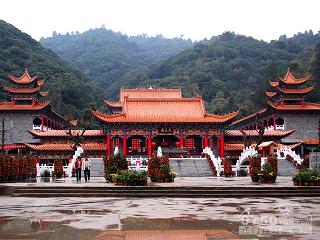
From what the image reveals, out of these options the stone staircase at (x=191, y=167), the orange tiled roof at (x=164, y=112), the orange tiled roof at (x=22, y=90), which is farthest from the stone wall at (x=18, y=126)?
the stone staircase at (x=191, y=167)

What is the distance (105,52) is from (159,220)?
129m

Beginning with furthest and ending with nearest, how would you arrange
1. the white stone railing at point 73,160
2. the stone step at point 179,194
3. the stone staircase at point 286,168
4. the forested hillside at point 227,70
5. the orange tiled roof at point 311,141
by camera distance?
1. the forested hillside at point 227,70
2. the orange tiled roof at point 311,141
3. the stone staircase at point 286,168
4. the white stone railing at point 73,160
5. the stone step at point 179,194

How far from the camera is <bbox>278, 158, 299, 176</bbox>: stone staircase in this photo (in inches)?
1375

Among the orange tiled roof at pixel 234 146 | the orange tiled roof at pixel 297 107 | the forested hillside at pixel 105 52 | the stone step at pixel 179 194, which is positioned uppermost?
the forested hillside at pixel 105 52

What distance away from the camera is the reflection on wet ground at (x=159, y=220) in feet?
27.3

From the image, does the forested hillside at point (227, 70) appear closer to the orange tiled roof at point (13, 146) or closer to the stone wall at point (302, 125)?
the stone wall at point (302, 125)

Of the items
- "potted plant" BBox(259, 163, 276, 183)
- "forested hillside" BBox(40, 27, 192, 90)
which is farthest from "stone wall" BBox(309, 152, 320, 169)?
"forested hillside" BBox(40, 27, 192, 90)

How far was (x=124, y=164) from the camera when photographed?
22625 millimetres

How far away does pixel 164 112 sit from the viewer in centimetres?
4797

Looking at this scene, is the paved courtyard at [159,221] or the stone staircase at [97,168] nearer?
the paved courtyard at [159,221]

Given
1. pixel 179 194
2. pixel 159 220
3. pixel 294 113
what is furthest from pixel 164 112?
pixel 159 220

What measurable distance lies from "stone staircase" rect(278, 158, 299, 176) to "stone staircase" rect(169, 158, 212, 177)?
5.41 m

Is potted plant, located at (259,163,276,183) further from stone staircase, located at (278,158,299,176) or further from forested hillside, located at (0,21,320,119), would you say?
forested hillside, located at (0,21,320,119)

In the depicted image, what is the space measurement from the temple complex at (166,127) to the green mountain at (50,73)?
117ft
